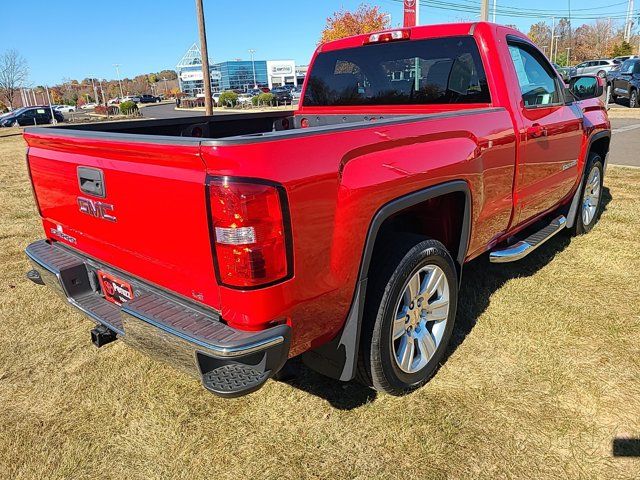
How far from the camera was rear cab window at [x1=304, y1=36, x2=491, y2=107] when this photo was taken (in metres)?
3.52

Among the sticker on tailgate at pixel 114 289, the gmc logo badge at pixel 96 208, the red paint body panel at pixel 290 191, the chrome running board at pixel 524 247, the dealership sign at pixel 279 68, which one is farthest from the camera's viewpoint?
the dealership sign at pixel 279 68

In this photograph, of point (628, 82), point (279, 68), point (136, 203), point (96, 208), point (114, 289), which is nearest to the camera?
point (136, 203)

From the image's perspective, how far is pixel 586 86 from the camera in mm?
4832

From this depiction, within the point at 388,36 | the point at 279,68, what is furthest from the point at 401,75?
the point at 279,68

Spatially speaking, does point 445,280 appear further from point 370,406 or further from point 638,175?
point 638,175

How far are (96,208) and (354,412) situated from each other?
68.2 inches

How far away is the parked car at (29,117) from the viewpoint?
32250 mm

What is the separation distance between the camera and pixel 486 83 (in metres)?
3.40

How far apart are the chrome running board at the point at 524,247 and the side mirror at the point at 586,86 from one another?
4.69 ft

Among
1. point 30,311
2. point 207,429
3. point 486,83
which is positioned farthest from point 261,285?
point 30,311

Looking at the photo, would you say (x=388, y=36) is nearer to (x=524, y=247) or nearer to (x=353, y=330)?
(x=524, y=247)

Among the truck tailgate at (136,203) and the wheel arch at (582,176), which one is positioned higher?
the truck tailgate at (136,203)

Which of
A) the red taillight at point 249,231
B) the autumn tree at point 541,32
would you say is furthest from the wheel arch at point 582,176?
the autumn tree at point 541,32

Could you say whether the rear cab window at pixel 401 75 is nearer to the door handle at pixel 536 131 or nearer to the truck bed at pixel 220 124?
the truck bed at pixel 220 124
